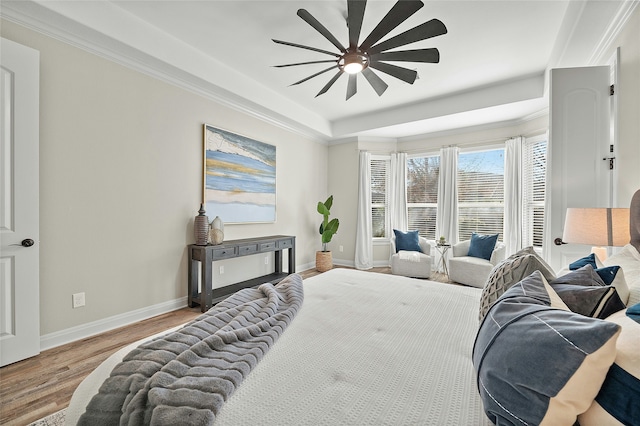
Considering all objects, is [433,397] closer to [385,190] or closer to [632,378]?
[632,378]

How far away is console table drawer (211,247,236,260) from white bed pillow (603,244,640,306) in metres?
3.15

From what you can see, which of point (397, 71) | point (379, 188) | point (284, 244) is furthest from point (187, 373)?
point (379, 188)

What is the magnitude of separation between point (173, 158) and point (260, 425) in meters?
3.05

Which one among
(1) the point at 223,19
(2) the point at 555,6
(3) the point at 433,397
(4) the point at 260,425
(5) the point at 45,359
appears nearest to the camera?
(4) the point at 260,425

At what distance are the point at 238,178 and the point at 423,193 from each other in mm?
3510

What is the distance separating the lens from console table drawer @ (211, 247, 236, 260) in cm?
316

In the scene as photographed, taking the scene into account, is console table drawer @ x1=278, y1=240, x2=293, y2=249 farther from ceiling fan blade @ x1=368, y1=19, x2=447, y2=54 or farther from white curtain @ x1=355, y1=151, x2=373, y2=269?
ceiling fan blade @ x1=368, y1=19, x2=447, y2=54

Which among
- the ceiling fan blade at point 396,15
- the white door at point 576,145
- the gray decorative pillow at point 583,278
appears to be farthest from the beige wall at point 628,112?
the ceiling fan blade at point 396,15

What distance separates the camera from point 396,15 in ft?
6.20

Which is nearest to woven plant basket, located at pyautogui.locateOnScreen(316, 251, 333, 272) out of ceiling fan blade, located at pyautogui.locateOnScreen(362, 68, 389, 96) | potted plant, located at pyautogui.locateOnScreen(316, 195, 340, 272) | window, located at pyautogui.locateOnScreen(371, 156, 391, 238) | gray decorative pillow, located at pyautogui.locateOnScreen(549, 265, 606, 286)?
potted plant, located at pyautogui.locateOnScreen(316, 195, 340, 272)

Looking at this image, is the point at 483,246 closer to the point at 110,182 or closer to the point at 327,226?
the point at 327,226

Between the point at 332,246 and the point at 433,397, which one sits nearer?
the point at 433,397

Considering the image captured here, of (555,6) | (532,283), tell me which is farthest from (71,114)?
(555,6)

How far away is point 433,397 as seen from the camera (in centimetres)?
85
